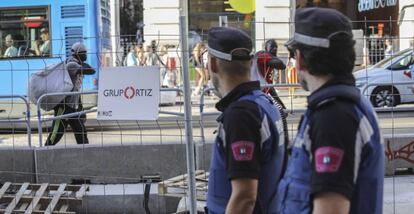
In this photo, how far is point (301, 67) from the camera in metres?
2.37

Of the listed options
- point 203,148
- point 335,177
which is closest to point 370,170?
point 335,177

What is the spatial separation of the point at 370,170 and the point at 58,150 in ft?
19.5

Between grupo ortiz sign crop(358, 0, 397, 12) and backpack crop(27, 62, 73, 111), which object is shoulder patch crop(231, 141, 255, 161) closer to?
backpack crop(27, 62, 73, 111)

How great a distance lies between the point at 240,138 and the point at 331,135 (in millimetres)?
692

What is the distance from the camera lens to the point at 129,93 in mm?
5031

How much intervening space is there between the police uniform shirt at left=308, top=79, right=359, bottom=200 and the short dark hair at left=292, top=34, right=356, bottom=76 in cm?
15

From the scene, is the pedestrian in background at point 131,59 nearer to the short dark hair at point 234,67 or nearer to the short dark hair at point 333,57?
the short dark hair at point 234,67

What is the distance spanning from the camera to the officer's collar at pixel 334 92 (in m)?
2.21

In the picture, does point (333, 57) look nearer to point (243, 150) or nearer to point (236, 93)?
point (243, 150)

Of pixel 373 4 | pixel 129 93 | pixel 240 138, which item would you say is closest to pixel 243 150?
pixel 240 138

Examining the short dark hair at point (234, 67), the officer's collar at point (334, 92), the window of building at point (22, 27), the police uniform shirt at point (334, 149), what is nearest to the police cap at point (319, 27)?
the officer's collar at point (334, 92)

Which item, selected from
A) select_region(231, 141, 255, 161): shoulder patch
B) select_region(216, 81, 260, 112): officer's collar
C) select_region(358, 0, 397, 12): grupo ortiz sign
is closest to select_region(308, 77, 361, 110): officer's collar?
select_region(231, 141, 255, 161): shoulder patch

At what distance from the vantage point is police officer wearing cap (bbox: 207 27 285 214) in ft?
8.96

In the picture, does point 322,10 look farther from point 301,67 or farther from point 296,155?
point 296,155
